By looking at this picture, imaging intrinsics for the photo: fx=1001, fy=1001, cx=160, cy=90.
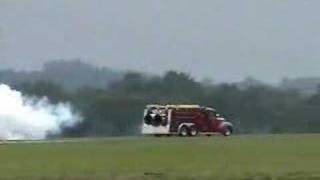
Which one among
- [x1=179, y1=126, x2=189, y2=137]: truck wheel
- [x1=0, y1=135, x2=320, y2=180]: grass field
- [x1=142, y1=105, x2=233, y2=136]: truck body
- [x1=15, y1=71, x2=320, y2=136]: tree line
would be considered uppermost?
[x1=15, y1=71, x2=320, y2=136]: tree line

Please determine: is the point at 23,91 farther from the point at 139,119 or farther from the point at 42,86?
the point at 139,119

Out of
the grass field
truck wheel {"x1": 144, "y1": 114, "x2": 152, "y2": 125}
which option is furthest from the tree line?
the grass field

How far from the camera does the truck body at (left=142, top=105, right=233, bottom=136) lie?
73.1 m

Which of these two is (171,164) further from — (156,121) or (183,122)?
(156,121)

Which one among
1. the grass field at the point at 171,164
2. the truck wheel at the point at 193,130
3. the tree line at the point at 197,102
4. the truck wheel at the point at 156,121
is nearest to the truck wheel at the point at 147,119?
the truck wheel at the point at 156,121

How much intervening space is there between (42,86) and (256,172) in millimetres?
62240

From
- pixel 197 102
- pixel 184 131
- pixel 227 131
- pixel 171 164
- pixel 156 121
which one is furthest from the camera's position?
pixel 197 102

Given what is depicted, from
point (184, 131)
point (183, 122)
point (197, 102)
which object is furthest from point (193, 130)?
point (197, 102)

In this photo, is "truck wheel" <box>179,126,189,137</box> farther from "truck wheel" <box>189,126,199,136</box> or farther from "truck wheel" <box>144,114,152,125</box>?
"truck wheel" <box>144,114,152,125</box>

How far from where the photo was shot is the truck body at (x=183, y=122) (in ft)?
240

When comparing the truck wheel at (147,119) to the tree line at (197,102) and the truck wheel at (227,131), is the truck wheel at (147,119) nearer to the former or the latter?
the truck wheel at (227,131)

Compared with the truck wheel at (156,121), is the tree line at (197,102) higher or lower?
higher

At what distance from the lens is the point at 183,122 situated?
2891 inches

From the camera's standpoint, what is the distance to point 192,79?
367 ft
